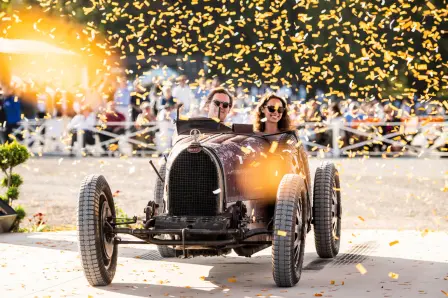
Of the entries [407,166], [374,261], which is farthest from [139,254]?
[407,166]

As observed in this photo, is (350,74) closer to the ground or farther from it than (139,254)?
farther from it

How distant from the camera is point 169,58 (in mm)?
47562

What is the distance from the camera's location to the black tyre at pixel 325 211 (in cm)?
1185

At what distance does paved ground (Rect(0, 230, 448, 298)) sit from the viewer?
9.91 meters

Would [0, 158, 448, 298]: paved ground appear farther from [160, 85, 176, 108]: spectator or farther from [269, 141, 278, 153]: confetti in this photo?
[160, 85, 176, 108]: spectator

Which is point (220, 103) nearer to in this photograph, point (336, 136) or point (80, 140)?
point (336, 136)

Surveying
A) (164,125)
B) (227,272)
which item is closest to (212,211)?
(227,272)

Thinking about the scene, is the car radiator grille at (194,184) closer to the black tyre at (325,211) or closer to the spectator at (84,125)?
the black tyre at (325,211)

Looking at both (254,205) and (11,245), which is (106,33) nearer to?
(11,245)

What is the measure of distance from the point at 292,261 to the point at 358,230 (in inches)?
211

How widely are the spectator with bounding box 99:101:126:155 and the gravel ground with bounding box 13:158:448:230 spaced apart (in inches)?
48.8

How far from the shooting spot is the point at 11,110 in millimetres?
31531

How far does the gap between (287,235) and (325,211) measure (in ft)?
6.38

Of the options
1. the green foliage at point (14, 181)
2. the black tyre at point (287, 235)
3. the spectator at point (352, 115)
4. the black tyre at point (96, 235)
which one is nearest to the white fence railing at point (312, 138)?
the spectator at point (352, 115)
